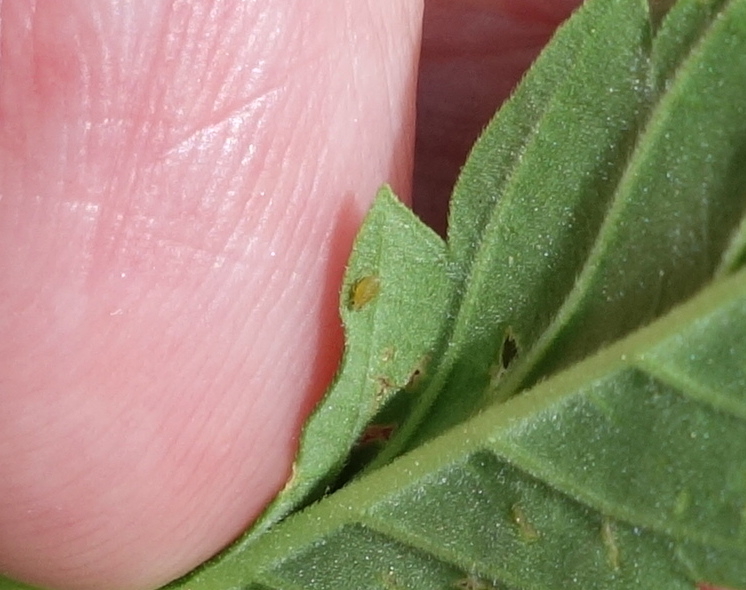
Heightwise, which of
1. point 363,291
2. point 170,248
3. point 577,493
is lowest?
point 577,493

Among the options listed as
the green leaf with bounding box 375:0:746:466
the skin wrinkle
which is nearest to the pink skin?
the skin wrinkle

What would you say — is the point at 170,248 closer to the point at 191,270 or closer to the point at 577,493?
the point at 191,270

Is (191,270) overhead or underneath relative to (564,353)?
overhead

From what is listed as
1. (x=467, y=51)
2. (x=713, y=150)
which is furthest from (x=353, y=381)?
(x=467, y=51)

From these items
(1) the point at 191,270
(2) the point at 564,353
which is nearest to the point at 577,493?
(2) the point at 564,353

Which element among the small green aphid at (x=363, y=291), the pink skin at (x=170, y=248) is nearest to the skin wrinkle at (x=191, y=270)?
the pink skin at (x=170, y=248)

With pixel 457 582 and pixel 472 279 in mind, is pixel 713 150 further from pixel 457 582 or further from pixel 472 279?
pixel 457 582

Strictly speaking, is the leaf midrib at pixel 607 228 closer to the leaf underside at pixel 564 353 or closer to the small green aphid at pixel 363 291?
the leaf underside at pixel 564 353
